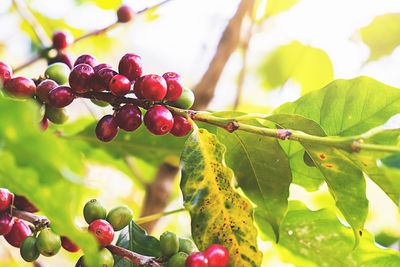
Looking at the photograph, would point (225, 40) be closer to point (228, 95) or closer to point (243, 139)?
point (228, 95)

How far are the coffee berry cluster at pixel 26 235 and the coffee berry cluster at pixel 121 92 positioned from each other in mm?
171

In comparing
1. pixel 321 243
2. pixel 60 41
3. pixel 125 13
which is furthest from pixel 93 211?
pixel 125 13

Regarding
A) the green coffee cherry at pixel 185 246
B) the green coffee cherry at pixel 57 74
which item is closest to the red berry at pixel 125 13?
the green coffee cherry at pixel 57 74

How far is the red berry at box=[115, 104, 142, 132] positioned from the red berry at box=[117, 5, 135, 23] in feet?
2.36

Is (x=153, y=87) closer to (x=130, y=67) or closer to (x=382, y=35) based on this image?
(x=130, y=67)

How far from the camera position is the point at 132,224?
80 centimetres

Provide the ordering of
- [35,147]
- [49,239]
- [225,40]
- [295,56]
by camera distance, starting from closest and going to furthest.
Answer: [35,147] → [49,239] → [225,40] → [295,56]

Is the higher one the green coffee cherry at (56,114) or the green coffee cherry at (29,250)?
the green coffee cherry at (56,114)

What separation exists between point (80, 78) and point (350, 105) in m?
0.50

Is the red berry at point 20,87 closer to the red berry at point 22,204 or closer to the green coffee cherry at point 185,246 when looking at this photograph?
the red berry at point 22,204

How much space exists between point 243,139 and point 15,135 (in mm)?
416

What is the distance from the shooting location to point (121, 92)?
2.23 ft

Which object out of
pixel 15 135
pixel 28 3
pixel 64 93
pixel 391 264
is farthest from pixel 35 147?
pixel 28 3

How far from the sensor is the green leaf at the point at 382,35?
1563mm
